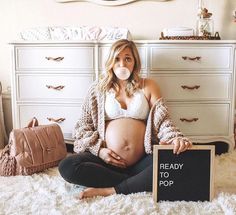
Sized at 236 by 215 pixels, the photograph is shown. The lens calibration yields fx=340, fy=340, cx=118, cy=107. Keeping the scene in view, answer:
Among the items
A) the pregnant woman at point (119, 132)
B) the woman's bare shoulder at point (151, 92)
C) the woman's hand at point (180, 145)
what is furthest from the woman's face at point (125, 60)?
the woman's hand at point (180, 145)

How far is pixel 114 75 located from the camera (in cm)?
187

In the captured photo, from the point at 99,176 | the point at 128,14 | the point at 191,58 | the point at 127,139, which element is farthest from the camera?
the point at 128,14

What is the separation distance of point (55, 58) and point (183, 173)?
43.7 inches

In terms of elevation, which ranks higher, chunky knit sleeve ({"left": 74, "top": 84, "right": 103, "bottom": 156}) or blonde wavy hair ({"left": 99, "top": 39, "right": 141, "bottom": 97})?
blonde wavy hair ({"left": 99, "top": 39, "right": 141, "bottom": 97})

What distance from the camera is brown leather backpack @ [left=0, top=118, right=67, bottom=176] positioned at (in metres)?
1.93

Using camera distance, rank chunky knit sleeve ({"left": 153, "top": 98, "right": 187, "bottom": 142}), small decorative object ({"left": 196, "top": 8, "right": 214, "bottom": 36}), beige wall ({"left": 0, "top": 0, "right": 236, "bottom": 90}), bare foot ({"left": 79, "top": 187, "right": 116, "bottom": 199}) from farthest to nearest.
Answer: beige wall ({"left": 0, "top": 0, "right": 236, "bottom": 90})
small decorative object ({"left": 196, "top": 8, "right": 214, "bottom": 36})
chunky knit sleeve ({"left": 153, "top": 98, "right": 187, "bottom": 142})
bare foot ({"left": 79, "top": 187, "right": 116, "bottom": 199})

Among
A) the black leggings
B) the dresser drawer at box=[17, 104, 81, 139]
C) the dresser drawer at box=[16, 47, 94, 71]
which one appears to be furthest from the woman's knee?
the dresser drawer at box=[16, 47, 94, 71]

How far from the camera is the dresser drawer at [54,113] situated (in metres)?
2.22

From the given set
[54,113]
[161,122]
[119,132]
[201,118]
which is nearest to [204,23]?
[201,118]

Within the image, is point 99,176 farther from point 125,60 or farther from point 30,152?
point 125,60

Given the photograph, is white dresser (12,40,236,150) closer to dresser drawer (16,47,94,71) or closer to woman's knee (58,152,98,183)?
dresser drawer (16,47,94,71)

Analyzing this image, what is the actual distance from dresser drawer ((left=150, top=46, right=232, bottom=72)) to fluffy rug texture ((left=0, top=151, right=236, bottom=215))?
0.75 meters

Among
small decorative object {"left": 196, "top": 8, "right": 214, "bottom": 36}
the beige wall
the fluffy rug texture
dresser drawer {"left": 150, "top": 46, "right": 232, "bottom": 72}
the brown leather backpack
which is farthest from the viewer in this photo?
the beige wall

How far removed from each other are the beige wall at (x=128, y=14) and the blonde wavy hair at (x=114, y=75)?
79 centimetres
